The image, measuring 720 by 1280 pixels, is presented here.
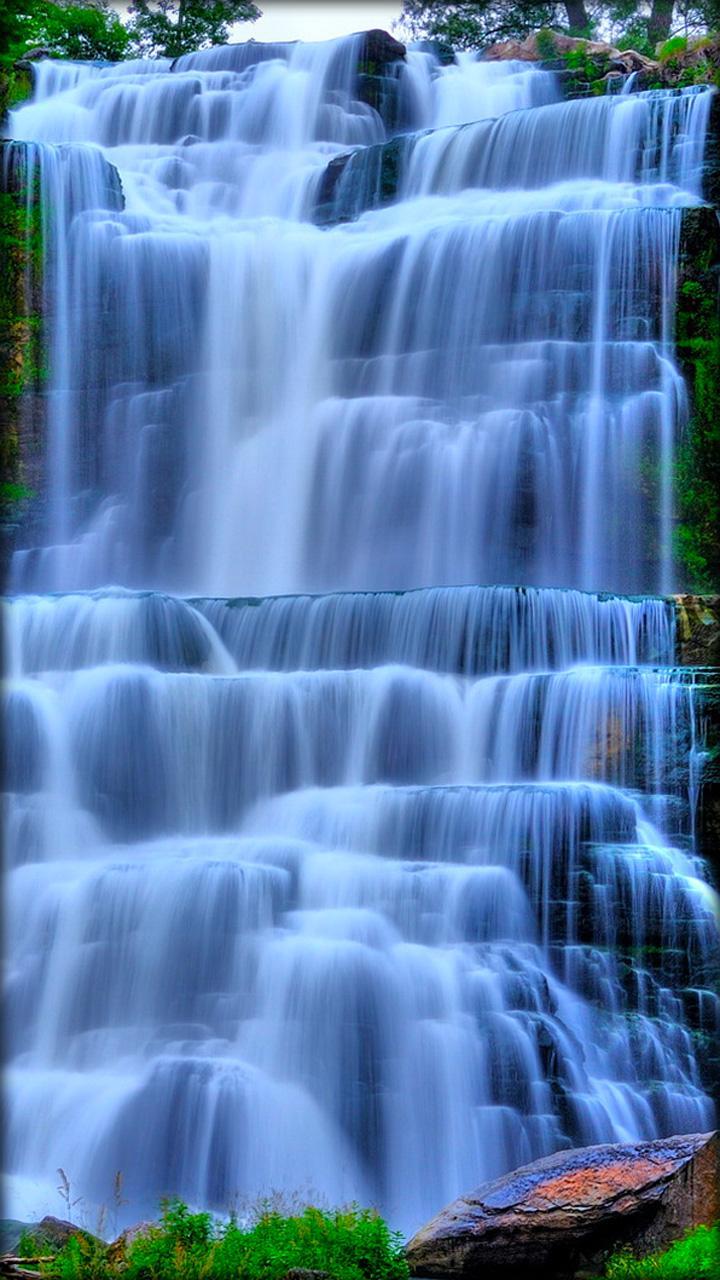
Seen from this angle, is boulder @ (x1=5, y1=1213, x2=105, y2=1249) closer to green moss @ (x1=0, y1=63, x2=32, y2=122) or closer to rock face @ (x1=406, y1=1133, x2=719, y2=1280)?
rock face @ (x1=406, y1=1133, x2=719, y2=1280)

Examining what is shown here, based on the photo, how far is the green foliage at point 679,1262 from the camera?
8234 mm

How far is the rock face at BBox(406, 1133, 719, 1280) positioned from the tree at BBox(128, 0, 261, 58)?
114 feet

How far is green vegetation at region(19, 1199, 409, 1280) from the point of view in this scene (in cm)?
859

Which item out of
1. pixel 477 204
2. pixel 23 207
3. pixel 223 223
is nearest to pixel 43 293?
pixel 23 207

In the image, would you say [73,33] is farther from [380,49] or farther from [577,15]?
[577,15]

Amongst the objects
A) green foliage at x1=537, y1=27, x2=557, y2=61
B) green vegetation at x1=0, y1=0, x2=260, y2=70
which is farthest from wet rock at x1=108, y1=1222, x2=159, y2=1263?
green vegetation at x1=0, y1=0, x2=260, y2=70

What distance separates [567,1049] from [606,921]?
124 cm

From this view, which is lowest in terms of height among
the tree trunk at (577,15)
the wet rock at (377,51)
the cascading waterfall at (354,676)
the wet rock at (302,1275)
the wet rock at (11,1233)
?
the wet rock at (302,1275)

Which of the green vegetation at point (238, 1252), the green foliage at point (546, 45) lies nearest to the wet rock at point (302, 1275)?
the green vegetation at point (238, 1252)

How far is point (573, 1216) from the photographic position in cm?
891

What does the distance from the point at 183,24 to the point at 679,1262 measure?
120 feet

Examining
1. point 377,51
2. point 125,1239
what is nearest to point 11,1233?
point 125,1239

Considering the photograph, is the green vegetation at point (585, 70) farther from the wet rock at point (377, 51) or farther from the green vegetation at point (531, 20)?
the green vegetation at point (531, 20)

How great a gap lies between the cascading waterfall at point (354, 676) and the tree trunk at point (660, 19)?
13440 millimetres
